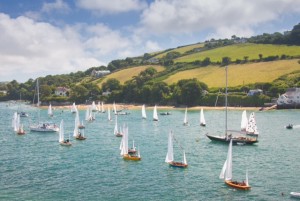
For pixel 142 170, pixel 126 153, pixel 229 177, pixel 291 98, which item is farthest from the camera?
pixel 291 98

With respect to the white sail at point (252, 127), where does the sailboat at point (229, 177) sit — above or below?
below

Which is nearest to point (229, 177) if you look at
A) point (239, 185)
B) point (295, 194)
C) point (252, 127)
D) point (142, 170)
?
point (239, 185)

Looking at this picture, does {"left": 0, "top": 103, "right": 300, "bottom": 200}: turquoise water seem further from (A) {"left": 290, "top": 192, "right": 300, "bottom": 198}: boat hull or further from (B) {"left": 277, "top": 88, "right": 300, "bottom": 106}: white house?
(B) {"left": 277, "top": 88, "right": 300, "bottom": 106}: white house

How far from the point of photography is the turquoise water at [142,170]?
56844 mm

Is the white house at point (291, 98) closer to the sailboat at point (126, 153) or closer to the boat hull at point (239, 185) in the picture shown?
the sailboat at point (126, 153)

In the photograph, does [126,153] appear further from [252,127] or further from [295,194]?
[252,127]

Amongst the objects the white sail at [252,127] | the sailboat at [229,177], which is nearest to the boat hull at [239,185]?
the sailboat at [229,177]

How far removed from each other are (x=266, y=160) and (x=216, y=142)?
22499mm

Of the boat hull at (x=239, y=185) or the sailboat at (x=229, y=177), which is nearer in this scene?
the boat hull at (x=239, y=185)

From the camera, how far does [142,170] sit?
229ft

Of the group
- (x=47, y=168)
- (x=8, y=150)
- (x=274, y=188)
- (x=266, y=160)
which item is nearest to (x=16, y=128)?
(x=8, y=150)

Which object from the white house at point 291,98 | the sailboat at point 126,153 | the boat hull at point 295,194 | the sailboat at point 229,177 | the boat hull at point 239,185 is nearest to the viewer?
the boat hull at point 295,194

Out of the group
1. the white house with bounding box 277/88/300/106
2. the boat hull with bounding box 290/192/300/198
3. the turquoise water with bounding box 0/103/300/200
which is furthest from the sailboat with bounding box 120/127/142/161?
the white house with bounding box 277/88/300/106

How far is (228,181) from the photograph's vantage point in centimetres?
5922
